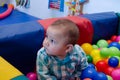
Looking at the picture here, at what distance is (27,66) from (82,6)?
98 cm

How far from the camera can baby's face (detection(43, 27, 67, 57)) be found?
87 centimetres

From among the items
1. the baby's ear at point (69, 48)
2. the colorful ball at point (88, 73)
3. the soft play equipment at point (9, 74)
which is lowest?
the colorful ball at point (88, 73)

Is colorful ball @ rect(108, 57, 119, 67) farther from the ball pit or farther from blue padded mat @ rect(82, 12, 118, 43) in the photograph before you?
blue padded mat @ rect(82, 12, 118, 43)

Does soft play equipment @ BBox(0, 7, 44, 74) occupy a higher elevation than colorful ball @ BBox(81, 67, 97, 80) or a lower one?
higher

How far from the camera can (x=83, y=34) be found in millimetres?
1395

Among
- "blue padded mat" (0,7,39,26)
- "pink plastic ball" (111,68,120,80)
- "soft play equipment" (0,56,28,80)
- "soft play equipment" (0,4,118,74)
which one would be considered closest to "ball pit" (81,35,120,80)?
"pink plastic ball" (111,68,120,80)

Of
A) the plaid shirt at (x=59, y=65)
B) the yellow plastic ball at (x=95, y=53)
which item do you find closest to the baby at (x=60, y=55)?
the plaid shirt at (x=59, y=65)

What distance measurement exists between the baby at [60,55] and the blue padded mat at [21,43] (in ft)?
0.54

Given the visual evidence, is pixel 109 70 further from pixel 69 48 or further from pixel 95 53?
pixel 69 48

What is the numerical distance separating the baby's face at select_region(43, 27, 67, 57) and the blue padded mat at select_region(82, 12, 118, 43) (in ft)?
1.91

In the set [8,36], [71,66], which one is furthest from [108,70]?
[8,36]

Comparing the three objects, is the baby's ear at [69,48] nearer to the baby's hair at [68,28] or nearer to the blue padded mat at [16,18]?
the baby's hair at [68,28]

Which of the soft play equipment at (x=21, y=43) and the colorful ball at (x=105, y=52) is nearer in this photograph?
the soft play equipment at (x=21, y=43)

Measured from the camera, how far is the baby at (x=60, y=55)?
0.87m
